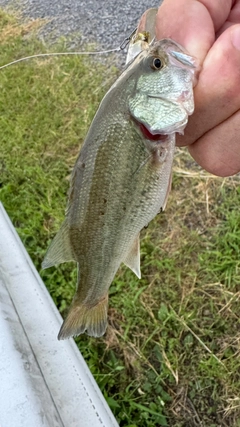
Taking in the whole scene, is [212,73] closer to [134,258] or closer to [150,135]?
[150,135]

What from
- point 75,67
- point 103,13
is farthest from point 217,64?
point 103,13

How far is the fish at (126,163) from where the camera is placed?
1270 mm

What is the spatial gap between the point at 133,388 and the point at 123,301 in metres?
0.47

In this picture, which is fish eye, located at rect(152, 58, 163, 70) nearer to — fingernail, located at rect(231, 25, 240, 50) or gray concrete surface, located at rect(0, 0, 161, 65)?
fingernail, located at rect(231, 25, 240, 50)

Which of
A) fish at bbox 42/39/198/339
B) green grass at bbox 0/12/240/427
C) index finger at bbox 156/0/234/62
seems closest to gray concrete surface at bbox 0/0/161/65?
green grass at bbox 0/12/240/427

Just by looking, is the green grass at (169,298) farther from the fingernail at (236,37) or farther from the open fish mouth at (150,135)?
the fingernail at (236,37)

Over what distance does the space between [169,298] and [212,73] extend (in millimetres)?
1610

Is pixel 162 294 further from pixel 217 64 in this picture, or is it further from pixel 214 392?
pixel 217 64

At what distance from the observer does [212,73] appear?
1.24 m

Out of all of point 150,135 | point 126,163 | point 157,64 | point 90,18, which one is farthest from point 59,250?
point 90,18

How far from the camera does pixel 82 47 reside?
13.2 feet

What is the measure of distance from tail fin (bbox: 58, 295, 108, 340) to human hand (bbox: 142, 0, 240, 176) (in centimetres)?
63

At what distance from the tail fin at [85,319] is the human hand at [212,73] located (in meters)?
0.63

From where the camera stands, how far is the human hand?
123 centimetres
